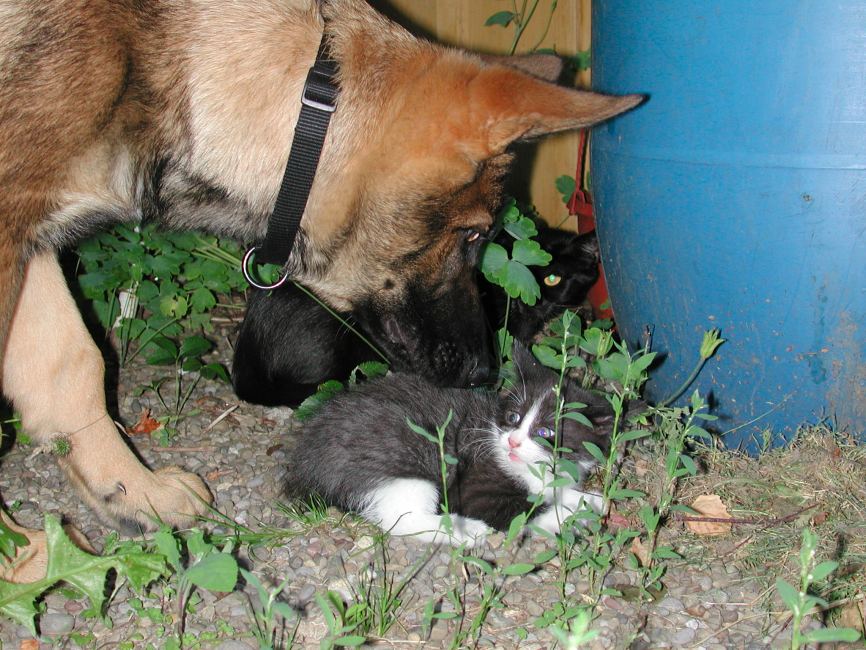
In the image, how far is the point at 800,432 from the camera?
320cm

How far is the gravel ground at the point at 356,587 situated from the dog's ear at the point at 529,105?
1253 mm

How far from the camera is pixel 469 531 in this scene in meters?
2.84

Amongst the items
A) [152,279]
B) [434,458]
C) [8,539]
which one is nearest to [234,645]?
[8,539]

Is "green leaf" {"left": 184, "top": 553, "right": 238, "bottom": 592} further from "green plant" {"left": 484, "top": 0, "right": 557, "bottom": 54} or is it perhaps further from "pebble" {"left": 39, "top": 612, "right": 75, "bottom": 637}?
"green plant" {"left": 484, "top": 0, "right": 557, "bottom": 54}

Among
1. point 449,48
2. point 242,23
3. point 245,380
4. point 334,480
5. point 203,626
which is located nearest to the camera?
point 203,626

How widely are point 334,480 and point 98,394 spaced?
842 millimetres

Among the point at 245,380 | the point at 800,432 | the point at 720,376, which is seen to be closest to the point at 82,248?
the point at 245,380

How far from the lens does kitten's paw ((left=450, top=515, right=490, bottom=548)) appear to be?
281 cm

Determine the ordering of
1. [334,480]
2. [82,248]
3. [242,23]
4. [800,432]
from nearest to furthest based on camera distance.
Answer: [242,23] < [334,480] < [800,432] < [82,248]

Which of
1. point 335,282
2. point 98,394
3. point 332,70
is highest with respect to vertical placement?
point 332,70

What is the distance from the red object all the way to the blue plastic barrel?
1158 millimetres

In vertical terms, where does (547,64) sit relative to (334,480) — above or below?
above

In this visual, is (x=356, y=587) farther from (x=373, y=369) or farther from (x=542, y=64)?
(x=542, y=64)

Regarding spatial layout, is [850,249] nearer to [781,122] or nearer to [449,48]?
[781,122]
